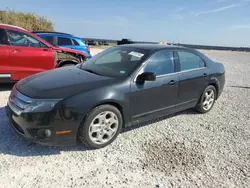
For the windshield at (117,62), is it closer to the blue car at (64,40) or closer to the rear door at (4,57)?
the rear door at (4,57)

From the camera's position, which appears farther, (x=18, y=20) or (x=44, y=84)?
(x=18, y=20)

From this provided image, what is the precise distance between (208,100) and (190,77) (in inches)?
38.3

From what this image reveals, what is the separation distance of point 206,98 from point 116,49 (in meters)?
2.28

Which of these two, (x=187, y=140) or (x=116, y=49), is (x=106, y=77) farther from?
(x=187, y=140)

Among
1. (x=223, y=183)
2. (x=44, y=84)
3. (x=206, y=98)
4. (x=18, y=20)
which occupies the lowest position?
(x=223, y=183)

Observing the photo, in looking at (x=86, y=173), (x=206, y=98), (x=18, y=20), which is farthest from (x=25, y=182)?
(x=18, y=20)

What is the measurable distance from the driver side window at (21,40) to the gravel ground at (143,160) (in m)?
2.23

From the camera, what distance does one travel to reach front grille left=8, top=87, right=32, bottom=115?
2.93 metres

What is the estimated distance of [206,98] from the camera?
16.1 ft

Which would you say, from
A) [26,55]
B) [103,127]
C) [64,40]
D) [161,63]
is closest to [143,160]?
[103,127]

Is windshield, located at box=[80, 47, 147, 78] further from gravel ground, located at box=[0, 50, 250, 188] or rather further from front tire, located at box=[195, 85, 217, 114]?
front tire, located at box=[195, 85, 217, 114]

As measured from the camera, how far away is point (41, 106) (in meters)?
2.86

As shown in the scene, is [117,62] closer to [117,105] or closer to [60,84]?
[117,105]

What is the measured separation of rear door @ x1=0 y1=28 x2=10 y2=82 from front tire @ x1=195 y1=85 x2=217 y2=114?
15.5 feet
